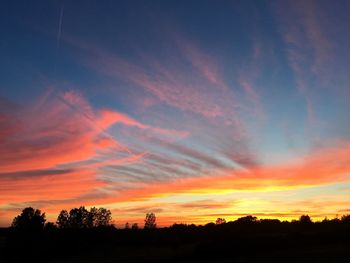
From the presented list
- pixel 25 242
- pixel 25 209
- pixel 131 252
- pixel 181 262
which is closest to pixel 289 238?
pixel 181 262

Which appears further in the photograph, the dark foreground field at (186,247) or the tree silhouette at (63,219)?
the tree silhouette at (63,219)

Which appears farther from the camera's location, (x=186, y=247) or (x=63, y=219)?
(x=63, y=219)

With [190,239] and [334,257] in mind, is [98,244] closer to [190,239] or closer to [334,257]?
[190,239]

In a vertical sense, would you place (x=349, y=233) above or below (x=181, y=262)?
above

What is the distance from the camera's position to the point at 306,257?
48781 mm

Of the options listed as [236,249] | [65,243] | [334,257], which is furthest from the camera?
[65,243]

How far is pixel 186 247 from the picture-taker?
7588 cm

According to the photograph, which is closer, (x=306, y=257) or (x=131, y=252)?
(x=306, y=257)

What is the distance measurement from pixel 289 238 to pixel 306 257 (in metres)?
17.5

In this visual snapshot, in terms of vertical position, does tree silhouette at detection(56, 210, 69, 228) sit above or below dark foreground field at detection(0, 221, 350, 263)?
above

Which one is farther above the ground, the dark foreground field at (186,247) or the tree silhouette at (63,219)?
the tree silhouette at (63,219)

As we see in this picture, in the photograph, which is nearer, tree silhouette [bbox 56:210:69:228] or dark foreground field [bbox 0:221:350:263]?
dark foreground field [bbox 0:221:350:263]

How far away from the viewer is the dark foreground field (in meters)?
54.8

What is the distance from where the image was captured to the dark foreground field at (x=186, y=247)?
180ft
